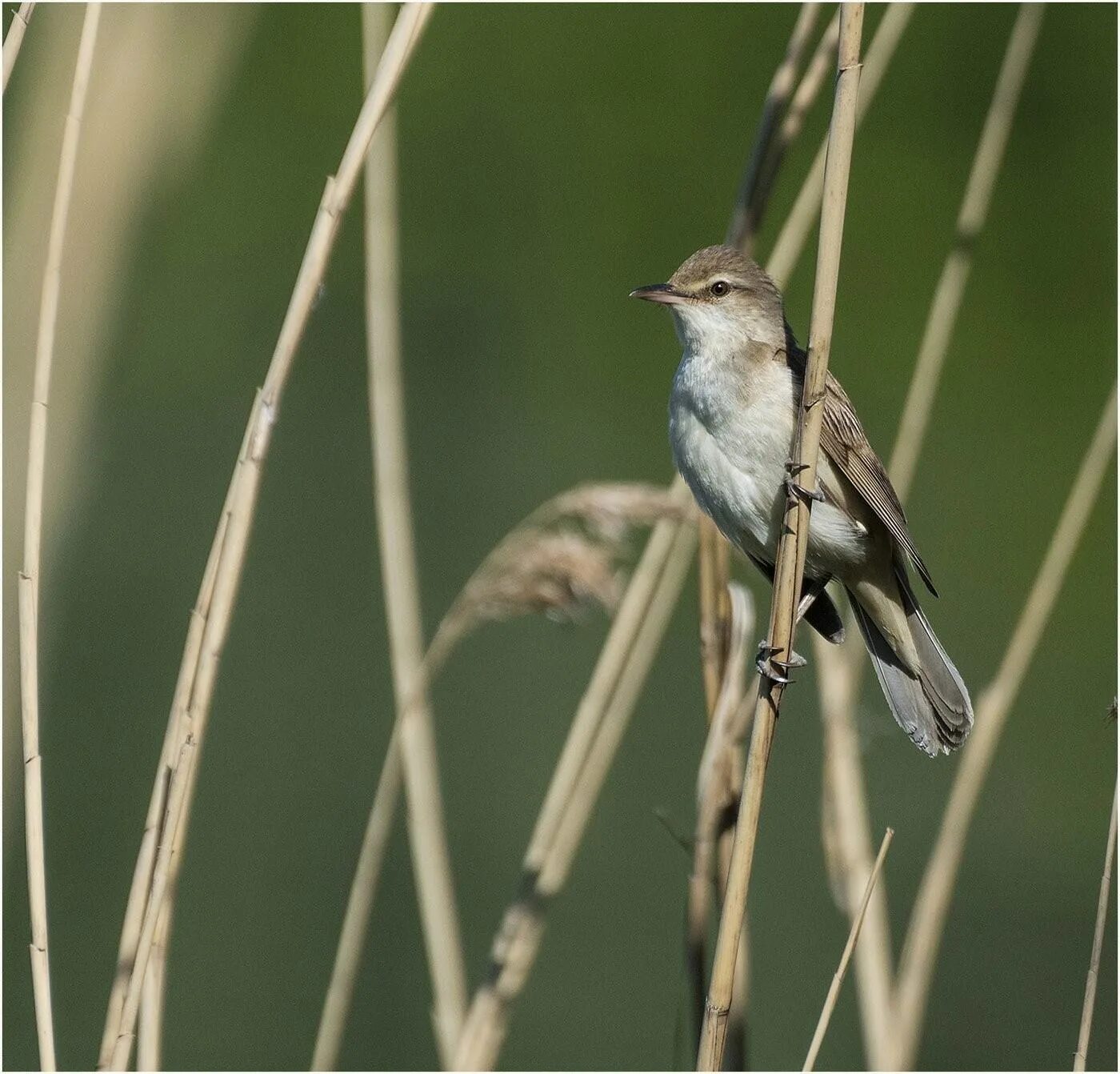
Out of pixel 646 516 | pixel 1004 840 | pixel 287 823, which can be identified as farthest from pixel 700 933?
pixel 1004 840

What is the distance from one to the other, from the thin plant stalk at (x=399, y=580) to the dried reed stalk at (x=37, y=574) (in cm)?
70

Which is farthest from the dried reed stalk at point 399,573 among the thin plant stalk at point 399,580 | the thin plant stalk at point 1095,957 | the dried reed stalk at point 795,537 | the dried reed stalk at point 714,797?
the thin plant stalk at point 1095,957

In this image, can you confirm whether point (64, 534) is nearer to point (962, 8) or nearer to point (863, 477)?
point (863, 477)

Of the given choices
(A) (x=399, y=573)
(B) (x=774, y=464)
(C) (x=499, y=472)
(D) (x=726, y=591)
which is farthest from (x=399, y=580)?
(C) (x=499, y=472)

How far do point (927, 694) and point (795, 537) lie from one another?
82 centimetres

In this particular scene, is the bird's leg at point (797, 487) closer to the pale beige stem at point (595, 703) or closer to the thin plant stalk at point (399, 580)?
the pale beige stem at point (595, 703)

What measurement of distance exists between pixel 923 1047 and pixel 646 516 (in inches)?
145

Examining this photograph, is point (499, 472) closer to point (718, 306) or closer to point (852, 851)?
point (718, 306)

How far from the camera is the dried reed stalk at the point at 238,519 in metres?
2.10

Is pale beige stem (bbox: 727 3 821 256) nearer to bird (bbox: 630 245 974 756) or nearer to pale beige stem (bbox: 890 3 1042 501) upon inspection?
bird (bbox: 630 245 974 756)

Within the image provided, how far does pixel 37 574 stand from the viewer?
2154 millimetres

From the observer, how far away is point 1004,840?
6676 millimetres

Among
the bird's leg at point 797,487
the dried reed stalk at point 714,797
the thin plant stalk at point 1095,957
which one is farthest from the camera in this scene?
the dried reed stalk at point 714,797

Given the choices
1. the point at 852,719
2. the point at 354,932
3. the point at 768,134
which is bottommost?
Result: the point at 354,932
